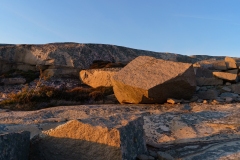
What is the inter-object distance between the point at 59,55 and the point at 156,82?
7.39 meters

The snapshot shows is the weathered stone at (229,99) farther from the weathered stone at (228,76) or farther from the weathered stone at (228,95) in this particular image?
the weathered stone at (228,76)

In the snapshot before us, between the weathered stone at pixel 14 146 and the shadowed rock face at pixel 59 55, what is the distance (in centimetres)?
988

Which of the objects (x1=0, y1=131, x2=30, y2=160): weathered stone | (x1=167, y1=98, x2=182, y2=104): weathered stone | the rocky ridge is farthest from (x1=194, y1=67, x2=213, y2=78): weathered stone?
(x1=0, y1=131, x2=30, y2=160): weathered stone

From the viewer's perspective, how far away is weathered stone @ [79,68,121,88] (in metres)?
9.30

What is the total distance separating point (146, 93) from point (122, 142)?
387 centimetres

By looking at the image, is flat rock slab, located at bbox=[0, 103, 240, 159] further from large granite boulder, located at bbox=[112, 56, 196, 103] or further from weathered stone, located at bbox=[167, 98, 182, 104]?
large granite boulder, located at bbox=[112, 56, 196, 103]

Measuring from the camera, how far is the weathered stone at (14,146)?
2339mm

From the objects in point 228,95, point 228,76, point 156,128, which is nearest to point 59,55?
point 228,76

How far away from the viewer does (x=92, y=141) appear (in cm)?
263

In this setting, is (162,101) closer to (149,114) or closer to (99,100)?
(149,114)

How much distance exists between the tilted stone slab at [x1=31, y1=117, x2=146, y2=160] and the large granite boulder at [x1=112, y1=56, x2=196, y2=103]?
11.4ft

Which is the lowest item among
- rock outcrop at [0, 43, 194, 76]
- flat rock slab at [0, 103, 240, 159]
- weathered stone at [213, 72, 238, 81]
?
flat rock slab at [0, 103, 240, 159]

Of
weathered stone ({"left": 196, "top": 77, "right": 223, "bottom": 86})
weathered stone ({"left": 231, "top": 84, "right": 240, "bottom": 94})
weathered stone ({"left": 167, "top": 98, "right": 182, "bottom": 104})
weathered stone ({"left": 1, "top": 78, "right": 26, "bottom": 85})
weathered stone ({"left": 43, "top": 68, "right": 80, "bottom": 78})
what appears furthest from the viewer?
weathered stone ({"left": 43, "top": 68, "right": 80, "bottom": 78})

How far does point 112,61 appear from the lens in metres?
13.6
